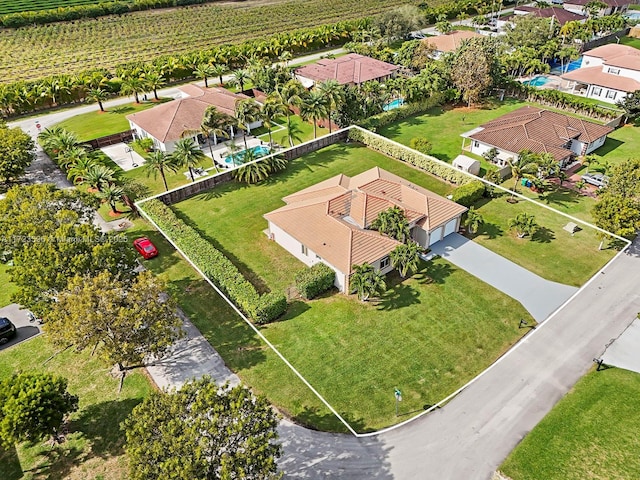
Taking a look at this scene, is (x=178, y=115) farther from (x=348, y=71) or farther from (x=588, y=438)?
(x=588, y=438)

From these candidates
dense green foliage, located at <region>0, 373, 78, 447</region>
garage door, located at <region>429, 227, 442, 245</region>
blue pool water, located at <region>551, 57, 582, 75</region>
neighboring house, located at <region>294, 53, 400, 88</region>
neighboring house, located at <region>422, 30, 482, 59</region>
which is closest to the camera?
dense green foliage, located at <region>0, 373, 78, 447</region>

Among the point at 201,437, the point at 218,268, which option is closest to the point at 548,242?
the point at 218,268

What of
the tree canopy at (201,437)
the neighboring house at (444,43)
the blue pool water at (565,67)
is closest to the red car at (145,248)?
the tree canopy at (201,437)

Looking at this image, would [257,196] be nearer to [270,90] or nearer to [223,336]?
[223,336]

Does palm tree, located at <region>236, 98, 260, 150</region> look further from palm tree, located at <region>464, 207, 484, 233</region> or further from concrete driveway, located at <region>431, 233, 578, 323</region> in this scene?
palm tree, located at <region>464, 207, 484, 233</region>

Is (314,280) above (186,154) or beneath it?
beneath

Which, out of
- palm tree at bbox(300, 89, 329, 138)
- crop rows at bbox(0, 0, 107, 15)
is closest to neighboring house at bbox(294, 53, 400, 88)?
palm tree at bbox(300, 89, 329, 138)
